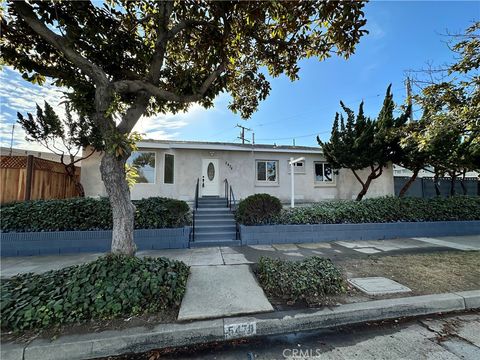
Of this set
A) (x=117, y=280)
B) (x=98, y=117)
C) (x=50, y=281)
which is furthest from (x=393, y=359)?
(x=98, y=117)

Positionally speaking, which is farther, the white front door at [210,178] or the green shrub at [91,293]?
the white front door at [210,178]

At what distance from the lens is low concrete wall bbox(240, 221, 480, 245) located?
653 cm

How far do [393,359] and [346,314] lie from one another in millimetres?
694

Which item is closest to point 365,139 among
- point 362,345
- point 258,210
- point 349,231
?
point 349,231

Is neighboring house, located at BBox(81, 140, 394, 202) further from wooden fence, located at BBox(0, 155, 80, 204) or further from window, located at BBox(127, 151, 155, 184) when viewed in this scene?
wooden fence, located at BBox(0, 155, 80, 204)

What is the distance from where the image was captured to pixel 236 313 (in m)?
2.88

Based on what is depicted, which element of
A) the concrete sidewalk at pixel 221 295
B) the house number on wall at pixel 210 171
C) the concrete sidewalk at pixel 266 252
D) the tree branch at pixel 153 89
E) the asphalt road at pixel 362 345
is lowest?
the asphalt road at pixel 362 345

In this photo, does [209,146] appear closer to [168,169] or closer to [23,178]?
[168,169]

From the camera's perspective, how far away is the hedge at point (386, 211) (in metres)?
7.03

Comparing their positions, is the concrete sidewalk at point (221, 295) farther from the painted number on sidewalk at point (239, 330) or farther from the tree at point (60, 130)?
the tree at point (60, 130)

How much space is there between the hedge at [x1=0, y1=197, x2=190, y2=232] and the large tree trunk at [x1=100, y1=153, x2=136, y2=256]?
2.52 meters

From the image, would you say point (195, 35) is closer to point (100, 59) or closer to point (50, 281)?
point (100, 59)

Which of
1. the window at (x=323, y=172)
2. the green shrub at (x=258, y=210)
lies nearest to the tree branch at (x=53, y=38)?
the green shrub at (x=258, y=210)

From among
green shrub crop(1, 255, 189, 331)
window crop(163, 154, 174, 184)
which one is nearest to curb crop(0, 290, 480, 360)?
green shrub crop(1, 255, 189, 331)
